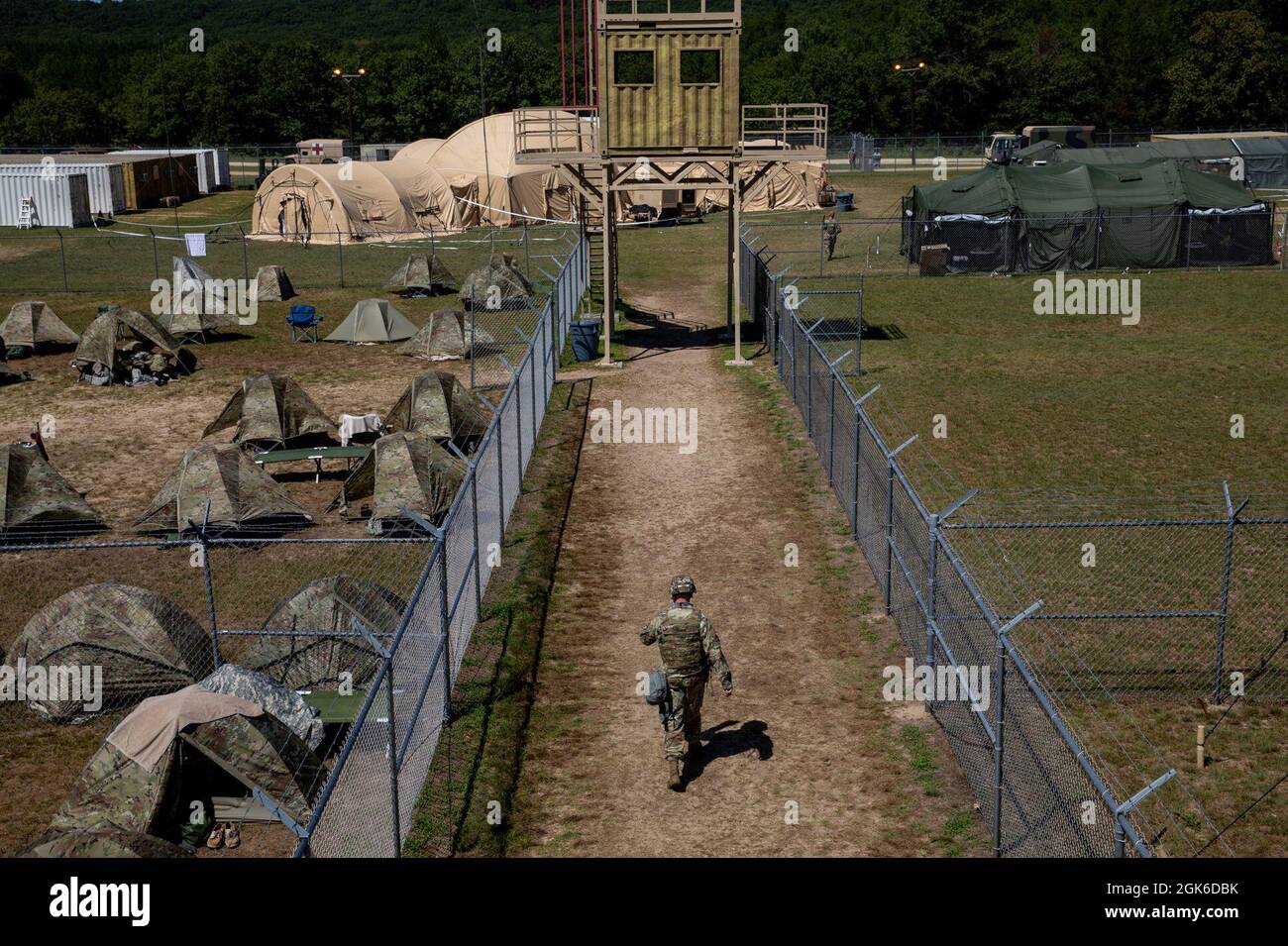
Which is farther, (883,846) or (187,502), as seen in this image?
(187,502)

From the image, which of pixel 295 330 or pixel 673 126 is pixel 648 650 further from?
pixel 295 330

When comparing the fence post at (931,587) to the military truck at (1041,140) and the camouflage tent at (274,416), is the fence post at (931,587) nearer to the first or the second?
the camouflage tent at (274,416)

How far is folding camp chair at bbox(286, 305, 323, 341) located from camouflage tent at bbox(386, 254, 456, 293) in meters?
6.32

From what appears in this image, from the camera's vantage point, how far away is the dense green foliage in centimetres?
9475

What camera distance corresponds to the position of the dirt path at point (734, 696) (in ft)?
39.9

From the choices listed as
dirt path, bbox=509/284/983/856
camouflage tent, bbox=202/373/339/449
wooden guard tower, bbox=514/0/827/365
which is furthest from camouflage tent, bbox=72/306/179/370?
dirt path, bbox=509/284/983/856

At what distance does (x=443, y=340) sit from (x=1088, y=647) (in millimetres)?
20461

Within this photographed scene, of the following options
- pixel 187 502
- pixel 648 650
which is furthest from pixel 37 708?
pixel 648 650

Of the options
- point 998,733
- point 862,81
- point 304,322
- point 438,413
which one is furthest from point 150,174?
point 998,733

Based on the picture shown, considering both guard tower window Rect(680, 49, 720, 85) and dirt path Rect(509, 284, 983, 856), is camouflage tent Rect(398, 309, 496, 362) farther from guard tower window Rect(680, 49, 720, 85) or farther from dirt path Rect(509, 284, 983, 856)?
dirt path Rect(509, 284, 983, 856)

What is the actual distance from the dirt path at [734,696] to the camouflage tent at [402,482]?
6.40ft

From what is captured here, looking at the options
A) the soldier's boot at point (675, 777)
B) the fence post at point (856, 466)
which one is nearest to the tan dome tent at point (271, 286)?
the fence post at point (856, 466)

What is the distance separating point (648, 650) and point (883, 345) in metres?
17.5

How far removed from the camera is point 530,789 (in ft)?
42.6
